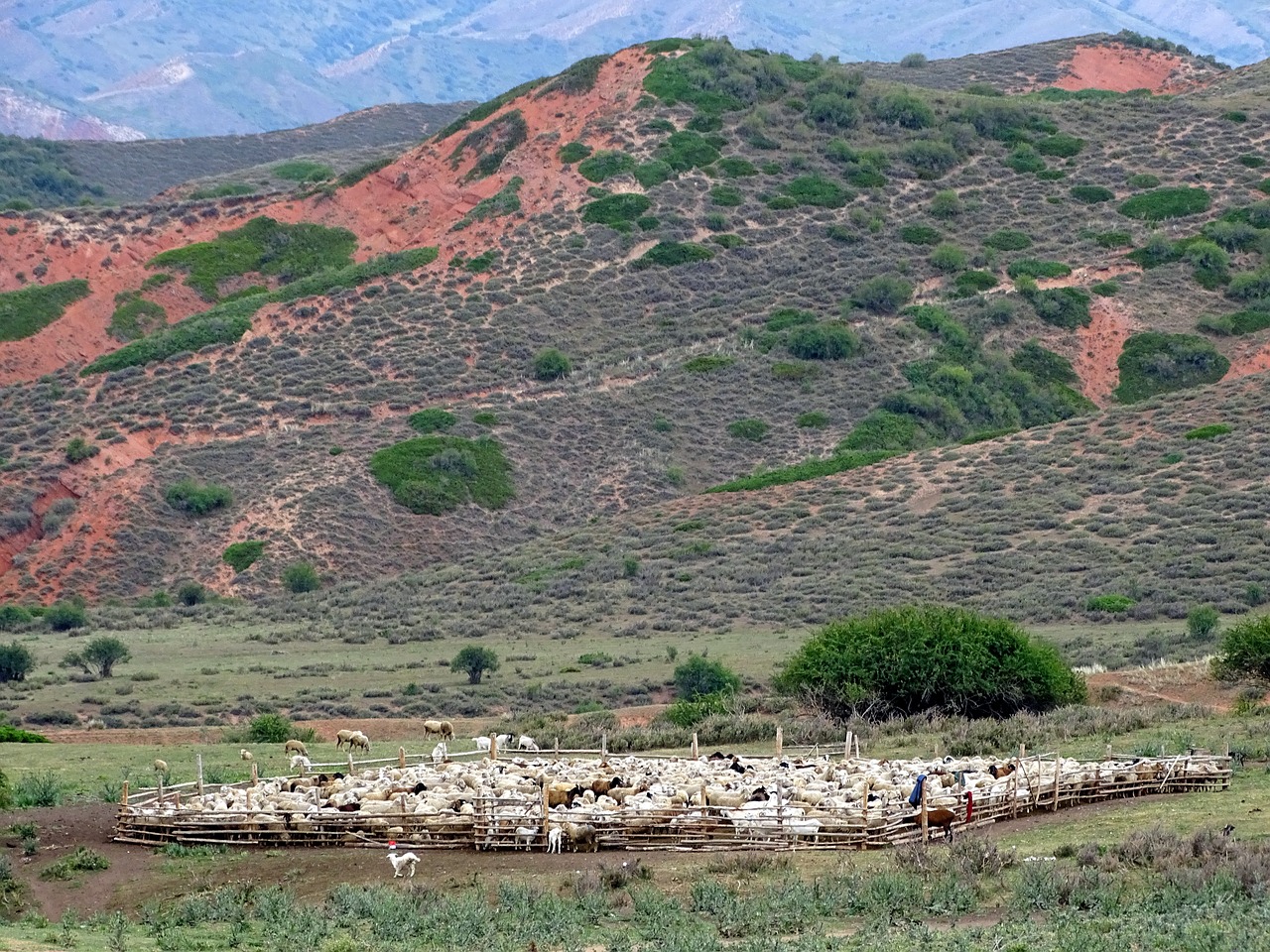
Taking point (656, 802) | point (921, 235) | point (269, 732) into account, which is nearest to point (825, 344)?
point (921, 235)

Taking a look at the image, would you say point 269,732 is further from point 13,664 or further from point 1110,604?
point 1110,604

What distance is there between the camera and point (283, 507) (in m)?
59.1

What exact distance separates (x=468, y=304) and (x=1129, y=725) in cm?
4717

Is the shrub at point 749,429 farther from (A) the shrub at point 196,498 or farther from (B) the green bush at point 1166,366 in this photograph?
(A) the shrub at point 196,498

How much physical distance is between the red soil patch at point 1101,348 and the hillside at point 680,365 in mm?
139

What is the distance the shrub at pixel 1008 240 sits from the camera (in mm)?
75438

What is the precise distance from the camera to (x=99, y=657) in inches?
1628

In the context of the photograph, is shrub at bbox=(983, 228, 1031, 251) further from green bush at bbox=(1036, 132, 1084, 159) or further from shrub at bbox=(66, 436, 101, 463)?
shrub at bbox=(66, 436, 101, 463)

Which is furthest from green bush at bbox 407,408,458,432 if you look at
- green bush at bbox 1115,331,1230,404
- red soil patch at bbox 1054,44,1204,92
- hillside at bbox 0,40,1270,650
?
red soil patch at bbox 1054,44,1204,92

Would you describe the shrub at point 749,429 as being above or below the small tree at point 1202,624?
above

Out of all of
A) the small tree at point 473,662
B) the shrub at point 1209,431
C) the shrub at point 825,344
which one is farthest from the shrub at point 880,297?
the small tree at point 473,662

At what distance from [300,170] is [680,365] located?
51.2 meters

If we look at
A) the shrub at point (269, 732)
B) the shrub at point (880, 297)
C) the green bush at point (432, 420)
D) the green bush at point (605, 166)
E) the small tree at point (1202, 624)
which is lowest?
the shrub at point (269, 732)

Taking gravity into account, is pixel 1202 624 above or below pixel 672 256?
below
